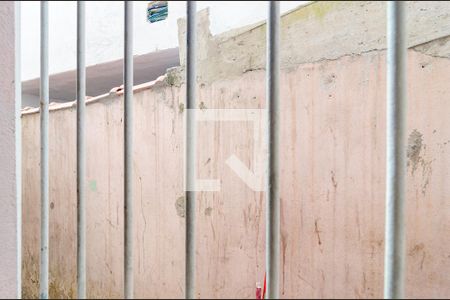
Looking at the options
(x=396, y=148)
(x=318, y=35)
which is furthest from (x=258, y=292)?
(x=396, y=148)

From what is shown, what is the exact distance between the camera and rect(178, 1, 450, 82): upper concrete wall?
1.59 meters

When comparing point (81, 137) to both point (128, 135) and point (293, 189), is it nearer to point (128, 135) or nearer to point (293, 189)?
point (128, 135)

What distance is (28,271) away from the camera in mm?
3238

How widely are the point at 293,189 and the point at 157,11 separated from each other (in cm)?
147

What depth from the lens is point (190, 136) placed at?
512 millimetres

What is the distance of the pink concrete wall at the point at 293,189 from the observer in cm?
161

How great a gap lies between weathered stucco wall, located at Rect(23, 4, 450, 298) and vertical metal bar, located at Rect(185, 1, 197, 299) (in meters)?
1.38

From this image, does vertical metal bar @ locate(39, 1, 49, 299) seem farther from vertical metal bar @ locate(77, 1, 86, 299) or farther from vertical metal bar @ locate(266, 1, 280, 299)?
vertical metal bar @ locate(266, 1, 280, 299)

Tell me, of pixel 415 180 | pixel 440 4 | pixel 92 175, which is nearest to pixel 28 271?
pixel 92 175

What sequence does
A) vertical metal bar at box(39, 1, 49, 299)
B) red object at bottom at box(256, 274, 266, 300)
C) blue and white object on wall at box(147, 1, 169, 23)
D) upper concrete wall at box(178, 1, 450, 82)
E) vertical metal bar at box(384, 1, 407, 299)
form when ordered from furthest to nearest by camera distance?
blue and white object on wall at box(147, 1, 169, 23) → red object at bottom at box(256, 274, 266, 300) → upper concrete wall at box(178, 1, 450, 82) → vertical metal bar at box(39, 1, 49, 299) → vertical metal bar at box(384, 1, 407, 299)

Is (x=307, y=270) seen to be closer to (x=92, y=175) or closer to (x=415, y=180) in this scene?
(x=415, y=180)

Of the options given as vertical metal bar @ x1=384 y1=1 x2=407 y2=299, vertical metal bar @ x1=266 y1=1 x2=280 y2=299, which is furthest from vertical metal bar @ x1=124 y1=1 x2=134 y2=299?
vertical metal bar @ x1=384 y1=1 x2=407 y2=299

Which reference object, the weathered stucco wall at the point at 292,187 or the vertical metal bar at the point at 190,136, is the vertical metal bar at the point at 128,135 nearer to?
the vertical metal bar at the point at 190,136

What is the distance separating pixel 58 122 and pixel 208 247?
1641 millimetres
